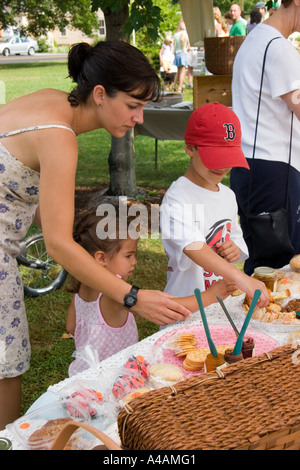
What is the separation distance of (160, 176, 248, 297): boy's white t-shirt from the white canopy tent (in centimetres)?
355

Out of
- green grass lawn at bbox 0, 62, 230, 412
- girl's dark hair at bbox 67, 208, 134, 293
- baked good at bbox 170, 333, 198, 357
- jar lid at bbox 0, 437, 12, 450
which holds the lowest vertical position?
green grass lawn at bbox 0, 62, 230, 412

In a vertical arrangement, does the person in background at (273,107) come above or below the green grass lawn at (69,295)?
above

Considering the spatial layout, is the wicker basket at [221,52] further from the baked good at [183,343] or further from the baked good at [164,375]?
the baked good at [164,375]

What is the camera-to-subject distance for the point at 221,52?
16.0 ft

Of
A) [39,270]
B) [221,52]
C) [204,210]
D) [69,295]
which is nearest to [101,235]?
[204,210]

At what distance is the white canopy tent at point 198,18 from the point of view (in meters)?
5.23

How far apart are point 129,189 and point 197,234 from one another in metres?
4.41

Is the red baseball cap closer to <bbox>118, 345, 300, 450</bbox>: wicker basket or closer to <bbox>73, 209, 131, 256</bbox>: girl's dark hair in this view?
<bbox>73, 209, 131, 256</bbox>: girl's dark hair

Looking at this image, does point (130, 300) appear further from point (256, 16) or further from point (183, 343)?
point (256, 16)

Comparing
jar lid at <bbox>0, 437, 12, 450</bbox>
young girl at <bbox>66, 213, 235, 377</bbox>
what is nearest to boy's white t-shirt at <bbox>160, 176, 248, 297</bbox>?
young girl at <bbox>66, 213, 235, 377</bbox>

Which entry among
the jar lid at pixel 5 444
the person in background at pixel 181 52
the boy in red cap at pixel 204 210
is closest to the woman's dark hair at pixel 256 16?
the person in background at pixel 181 52

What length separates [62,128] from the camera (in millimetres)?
1540

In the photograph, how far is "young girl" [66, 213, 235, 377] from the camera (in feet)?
6.37

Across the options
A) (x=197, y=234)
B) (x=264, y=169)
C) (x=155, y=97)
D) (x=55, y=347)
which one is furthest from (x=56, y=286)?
(x=155, y=97)
